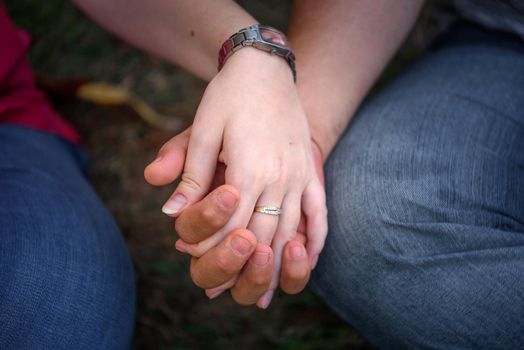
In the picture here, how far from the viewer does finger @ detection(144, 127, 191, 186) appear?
2.95 ft

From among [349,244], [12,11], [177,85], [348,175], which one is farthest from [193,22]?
[12,11]

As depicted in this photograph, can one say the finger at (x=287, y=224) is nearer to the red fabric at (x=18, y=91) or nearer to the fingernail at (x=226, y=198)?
the fingernail at (x=226, y=198)

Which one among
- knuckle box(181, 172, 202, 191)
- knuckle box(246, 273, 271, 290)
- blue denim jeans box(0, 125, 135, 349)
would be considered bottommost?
blue denim jeans box(0, 125, 135, 349)

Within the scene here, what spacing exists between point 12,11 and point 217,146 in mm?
1753

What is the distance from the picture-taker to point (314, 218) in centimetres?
101

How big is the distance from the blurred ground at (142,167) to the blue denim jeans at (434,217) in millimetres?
408

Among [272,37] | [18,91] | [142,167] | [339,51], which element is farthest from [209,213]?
[142,167]

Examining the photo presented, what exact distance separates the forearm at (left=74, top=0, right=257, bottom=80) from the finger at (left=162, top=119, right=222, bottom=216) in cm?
23

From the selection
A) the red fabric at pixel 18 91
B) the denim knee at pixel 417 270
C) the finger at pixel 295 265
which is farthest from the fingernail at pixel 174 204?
the red fabric at pixel 18 91

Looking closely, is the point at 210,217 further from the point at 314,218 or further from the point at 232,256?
the point at 314,218

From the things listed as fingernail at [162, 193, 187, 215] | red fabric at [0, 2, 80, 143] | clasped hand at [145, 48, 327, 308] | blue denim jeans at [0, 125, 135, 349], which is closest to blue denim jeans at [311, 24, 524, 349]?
clasped hand at [145, 48, 327, 308]

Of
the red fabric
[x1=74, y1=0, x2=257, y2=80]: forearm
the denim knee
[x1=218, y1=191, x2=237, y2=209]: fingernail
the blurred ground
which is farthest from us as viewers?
the blurred ground

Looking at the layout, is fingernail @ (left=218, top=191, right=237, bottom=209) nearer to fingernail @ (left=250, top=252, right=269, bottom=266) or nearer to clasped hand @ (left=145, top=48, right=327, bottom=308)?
clasped hand @ (left=145, top=48, right=327, bottom=308)

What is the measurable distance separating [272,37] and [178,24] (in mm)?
220
